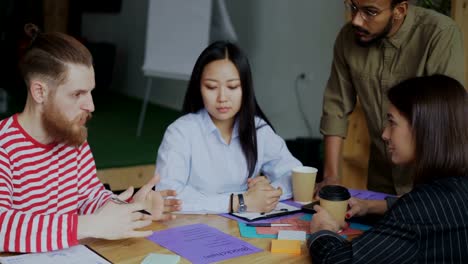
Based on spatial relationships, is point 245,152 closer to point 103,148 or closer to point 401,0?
point 401,0

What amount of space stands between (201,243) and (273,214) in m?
0.34

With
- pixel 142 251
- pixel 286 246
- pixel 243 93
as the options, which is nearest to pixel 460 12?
pixel 243 93

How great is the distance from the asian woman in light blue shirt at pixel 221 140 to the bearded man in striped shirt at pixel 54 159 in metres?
0.33

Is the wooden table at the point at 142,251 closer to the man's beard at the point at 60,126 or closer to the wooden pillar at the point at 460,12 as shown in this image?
the man's beard at the point at 60,126

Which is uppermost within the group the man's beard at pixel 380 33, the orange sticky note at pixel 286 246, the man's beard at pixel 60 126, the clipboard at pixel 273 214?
the man's beard at pixel 380 33

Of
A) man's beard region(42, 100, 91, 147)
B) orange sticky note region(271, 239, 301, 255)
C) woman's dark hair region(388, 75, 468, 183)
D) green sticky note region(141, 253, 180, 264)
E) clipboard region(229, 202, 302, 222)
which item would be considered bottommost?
clipboard region(229, 202, 302, 222)

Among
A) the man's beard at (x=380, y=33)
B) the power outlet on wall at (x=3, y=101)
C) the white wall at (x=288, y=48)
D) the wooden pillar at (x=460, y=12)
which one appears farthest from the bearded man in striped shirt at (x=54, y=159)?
the power outlet on wall at (x=3, y=101)

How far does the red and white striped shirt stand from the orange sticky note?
465 millimetres

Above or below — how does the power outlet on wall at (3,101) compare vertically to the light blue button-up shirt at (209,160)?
below

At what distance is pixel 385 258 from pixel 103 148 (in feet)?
9.95

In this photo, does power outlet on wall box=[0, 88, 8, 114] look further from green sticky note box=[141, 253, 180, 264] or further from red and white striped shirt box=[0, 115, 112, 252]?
green sticky note box=[141, 253, 180, 264]

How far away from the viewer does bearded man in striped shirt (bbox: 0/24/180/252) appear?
1.24 metres

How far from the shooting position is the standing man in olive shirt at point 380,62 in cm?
191

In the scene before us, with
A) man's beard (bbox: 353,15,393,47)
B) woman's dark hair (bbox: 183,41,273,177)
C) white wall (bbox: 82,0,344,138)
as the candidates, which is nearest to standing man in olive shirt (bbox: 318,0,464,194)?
man's beard (bbox: 353,15,393,47)
